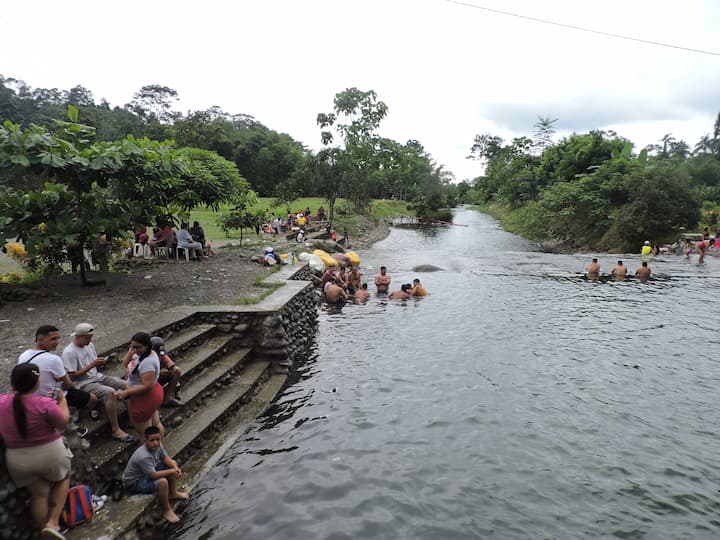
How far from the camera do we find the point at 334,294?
1522cm

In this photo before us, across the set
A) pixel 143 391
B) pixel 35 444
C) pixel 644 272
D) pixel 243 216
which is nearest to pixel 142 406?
pixel 143 391

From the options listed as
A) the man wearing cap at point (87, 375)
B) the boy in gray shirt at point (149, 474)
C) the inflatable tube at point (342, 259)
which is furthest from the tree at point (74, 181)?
the inflatable tube at point (342, 259)

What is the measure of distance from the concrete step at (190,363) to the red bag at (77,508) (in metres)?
0.85

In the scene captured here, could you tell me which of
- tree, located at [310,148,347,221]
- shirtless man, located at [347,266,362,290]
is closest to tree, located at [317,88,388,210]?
tree, located at [310,148,347,221]

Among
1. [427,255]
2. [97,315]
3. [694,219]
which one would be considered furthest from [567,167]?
[97,315]

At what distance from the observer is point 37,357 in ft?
15.3

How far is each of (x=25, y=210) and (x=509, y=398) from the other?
10.1m

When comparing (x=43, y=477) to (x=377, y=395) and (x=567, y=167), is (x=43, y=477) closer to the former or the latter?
(x=377, y=395)

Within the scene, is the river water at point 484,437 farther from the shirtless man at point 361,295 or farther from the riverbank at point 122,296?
the riverbank at point 122,296

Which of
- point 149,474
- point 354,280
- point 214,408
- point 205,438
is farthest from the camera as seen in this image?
point 354,280

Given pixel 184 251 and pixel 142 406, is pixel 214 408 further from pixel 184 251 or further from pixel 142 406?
pixel 184 251

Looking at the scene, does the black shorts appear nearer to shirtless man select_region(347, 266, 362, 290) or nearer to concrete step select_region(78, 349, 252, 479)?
concrete step select_region(78, 349, 252, 479)

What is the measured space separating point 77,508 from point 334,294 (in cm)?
1121

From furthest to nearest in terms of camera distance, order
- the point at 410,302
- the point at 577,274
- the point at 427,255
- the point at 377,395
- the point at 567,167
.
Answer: the point at 567,167 → the point at 427,255 → the point at 577,274 → the point at 410,302 → the point at 377,395
